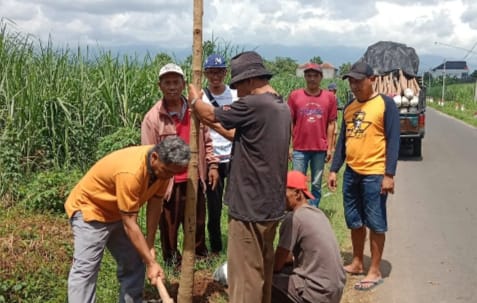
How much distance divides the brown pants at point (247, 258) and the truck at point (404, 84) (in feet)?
30.8

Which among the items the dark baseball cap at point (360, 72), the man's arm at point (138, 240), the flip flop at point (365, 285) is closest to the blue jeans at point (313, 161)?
the flip flop at point (365, 285)

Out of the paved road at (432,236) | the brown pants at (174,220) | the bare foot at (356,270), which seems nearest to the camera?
the brown pants at (174,220)

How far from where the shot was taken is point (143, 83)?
798 centimetres

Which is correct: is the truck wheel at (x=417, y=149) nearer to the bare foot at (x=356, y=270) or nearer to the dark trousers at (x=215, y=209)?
the bare foot at (x=356, y=270)

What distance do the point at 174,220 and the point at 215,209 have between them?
0.55m

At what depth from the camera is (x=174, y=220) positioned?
16.2 feet

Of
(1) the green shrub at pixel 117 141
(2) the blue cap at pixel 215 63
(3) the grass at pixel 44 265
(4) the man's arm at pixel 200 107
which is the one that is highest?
(2) the blue cap at pixel 215 63

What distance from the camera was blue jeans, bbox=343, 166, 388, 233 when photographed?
16.7 feet

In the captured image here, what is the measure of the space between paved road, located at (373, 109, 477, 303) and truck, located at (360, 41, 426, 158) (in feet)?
3.57

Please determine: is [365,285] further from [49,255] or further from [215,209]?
[49,255]

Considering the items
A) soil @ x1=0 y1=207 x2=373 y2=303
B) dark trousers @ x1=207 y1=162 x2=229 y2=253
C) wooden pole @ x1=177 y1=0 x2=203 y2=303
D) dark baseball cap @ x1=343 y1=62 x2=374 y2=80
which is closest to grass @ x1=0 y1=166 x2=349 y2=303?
soil @ x1=0 y1=207 x2=373 y2=303

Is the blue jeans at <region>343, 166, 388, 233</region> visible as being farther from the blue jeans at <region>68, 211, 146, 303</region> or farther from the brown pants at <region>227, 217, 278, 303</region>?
the blue jeans at <region>68, 211, 146, 303</region>

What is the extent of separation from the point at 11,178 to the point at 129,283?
2979 mm

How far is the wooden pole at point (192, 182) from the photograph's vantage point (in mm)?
3836
